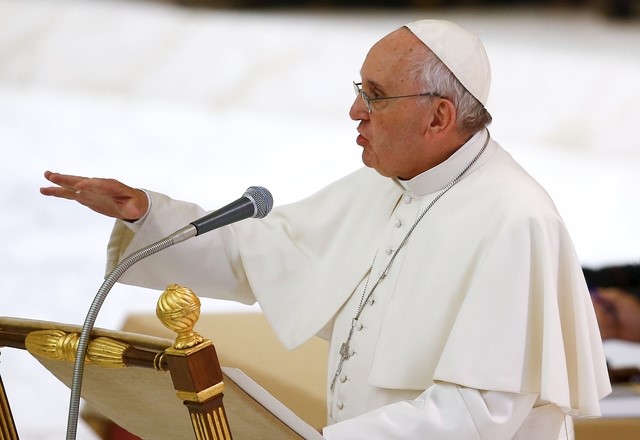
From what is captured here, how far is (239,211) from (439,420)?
0.65m

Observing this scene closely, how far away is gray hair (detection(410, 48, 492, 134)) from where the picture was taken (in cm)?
281

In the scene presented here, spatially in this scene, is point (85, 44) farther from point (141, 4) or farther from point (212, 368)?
point (212, 368)

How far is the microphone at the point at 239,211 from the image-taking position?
2184 mm

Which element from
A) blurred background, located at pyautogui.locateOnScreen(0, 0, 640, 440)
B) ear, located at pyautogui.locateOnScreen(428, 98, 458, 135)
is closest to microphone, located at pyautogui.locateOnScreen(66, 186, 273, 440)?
ear, located at pyautogui.locateOnScreen(428, 98, 458, 135)

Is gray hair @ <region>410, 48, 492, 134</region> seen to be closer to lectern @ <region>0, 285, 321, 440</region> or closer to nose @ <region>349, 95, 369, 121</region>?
nose @ <region>349, 95, 369, 121</region>

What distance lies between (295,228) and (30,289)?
3.48m

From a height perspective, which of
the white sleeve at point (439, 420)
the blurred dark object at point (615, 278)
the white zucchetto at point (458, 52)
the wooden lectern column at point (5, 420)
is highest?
the white zucchetto at point (458, 52)

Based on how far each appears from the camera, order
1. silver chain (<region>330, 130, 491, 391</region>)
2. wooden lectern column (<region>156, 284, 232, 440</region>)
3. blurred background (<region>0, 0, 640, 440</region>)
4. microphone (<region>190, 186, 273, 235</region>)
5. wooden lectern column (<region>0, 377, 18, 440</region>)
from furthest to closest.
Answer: blurred background (<region>0, 0, 640, 440</region>) → silver chain (<region>330, 130, 491, 391</region>) → wooden lectern column (<region>0, 377, 18, 440</region>) → microphone (<region>190, 186, 273, 235</region>) → wooden lectern column (<region>156, 284, 232, 440</region>)

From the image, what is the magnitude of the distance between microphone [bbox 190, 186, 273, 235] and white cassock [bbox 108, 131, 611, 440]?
53cm

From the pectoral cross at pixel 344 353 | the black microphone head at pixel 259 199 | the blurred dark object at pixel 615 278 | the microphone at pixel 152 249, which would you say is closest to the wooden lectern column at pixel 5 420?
the microphone at pixel 152 249

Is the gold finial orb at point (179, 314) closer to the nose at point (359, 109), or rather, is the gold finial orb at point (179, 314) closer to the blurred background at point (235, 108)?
the nose at point (359, 109)

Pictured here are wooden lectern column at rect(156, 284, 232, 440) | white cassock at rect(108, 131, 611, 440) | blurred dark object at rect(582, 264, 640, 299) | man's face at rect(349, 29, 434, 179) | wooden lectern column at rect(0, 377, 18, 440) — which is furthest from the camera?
blurred dark object at rect(582, 264, 640, 299)

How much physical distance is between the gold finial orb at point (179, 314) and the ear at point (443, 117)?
3.34 feet

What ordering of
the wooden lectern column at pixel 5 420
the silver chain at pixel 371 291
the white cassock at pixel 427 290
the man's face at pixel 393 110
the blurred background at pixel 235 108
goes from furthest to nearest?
the blurred background at pixel 235 108, the silver chain at pixel 371 291, the man's face at pixel 393 110, the white cassock at pixel 427 290, the wooden lectern column at pixel 5 420
